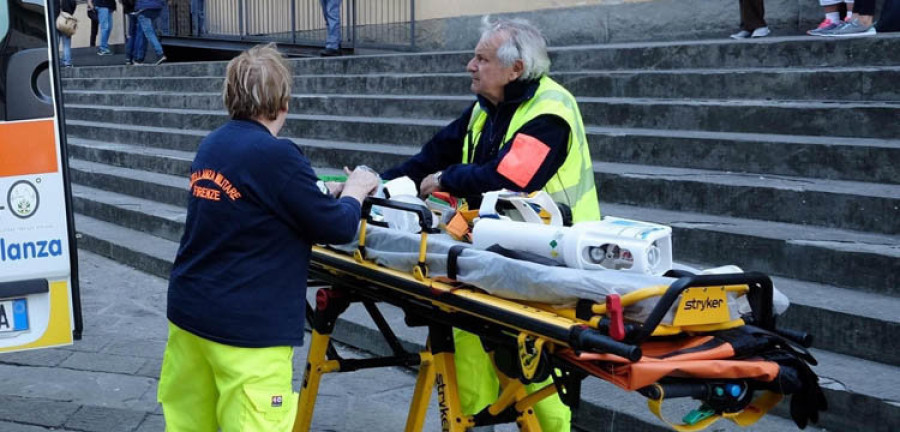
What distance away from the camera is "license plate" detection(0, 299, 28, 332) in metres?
3.78

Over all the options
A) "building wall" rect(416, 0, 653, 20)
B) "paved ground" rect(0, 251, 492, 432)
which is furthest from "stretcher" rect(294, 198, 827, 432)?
"building wall" rect(416, 0, 653, 20)

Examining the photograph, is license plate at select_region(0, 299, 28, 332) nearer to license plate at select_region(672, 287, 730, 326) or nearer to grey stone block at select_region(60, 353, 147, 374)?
grey stone block at select_region(60, 353, 147, 374)

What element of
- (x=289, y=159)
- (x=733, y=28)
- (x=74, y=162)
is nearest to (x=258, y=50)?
(x=289, y=159)

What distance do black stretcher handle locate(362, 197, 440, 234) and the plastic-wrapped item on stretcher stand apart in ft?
0.17

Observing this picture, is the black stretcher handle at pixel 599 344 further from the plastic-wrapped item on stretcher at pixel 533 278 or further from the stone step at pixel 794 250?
the stone step at pixel 794 250

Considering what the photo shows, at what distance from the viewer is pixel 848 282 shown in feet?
16.2

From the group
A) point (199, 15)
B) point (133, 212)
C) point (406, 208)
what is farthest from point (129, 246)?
point (199, 15)

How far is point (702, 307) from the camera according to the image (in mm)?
2643

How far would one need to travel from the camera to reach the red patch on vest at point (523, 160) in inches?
139

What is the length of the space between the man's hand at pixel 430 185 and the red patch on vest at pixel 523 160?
0.36m

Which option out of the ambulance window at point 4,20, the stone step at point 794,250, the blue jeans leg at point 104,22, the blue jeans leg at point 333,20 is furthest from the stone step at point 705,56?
the blue jeans leg at point 104,22

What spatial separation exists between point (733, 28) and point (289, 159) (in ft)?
24.2

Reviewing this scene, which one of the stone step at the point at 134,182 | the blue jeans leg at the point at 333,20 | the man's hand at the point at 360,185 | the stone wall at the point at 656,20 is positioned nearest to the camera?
the man's hand at the point at 360,185

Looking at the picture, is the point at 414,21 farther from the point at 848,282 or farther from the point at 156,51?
the point at 848,282
